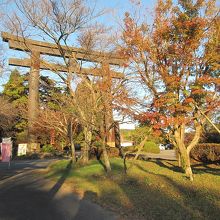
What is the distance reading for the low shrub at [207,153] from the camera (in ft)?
63.4

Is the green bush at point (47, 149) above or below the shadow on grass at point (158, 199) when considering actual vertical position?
above

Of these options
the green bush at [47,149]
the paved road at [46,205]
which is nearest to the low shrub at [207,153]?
the paved road at [46,205]

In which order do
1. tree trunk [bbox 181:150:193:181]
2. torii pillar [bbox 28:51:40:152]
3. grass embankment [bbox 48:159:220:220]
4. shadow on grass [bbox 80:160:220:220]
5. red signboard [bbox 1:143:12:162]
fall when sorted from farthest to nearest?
torii pillar [bbox 28:51:40:152] → red signboard [bbox 1:143:12:162] → tree trunk [bbox 181:150:193:181] → grass embankment [bbox 48:159:220:220] → shadow on grass [bbox 80:160:220:220]

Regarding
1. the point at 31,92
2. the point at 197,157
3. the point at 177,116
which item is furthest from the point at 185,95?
the point at 31,92

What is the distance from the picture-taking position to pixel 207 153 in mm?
19891

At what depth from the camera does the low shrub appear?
19.3 m

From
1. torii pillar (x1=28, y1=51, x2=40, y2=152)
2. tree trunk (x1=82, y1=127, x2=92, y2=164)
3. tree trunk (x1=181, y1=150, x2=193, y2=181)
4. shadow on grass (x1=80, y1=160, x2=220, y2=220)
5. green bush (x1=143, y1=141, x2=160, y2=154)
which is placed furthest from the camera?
green bush (x1=143, y1=141, x2=160, y2=154)

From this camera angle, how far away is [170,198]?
8.70 m

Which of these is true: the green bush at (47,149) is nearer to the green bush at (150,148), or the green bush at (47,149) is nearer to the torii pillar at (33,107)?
the torii pillar at (33,107)

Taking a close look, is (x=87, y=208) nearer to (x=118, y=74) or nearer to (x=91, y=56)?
(x=118, y=74)

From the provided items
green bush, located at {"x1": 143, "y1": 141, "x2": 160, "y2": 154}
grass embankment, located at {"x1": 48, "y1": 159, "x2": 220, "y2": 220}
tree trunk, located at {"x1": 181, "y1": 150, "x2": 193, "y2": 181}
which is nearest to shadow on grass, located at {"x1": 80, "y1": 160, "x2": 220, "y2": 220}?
grass embankment, located at {"x1": 48, "y1": 159, "x2": 220, "y2": 220}

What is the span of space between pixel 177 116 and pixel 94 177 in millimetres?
4648

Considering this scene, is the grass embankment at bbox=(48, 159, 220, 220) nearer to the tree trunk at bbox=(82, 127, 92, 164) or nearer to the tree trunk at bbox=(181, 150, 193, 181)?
the tree trunk at bbox=(181, 150, 193, 181)

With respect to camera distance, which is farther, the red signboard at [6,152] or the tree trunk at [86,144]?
the red signboard at [6,152]
